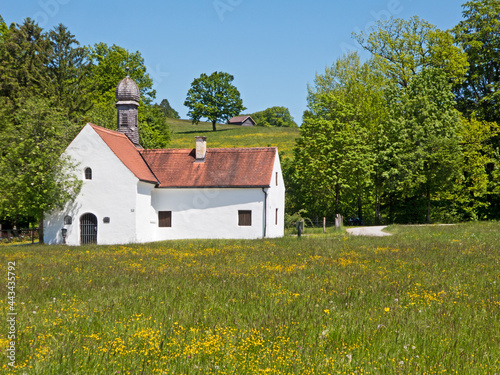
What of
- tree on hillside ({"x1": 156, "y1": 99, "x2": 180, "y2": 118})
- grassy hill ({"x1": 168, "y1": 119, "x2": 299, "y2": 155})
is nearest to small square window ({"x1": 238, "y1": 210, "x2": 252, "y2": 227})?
grassy hill ({"x1": 168, "y1": 119, "x2": 299, "y2": 155})

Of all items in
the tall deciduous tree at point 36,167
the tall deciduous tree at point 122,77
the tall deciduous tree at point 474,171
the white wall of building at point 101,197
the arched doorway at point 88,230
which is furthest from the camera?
the tall deciduous tree at point 122,77

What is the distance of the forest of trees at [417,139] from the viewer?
38031 millimetres

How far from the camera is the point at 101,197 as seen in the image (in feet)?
86.9

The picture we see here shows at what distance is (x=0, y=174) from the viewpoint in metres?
A: 25.1

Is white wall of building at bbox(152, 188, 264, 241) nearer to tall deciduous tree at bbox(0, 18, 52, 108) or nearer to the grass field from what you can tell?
the grass field

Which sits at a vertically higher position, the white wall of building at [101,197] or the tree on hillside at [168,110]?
the tree on hillside at [168,110]

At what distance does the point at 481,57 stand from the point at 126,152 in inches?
1293

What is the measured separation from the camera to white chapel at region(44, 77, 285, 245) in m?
26.4

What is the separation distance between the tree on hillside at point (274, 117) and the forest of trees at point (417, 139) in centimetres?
8074

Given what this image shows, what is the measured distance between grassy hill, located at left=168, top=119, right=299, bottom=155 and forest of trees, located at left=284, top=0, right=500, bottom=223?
80.5ft

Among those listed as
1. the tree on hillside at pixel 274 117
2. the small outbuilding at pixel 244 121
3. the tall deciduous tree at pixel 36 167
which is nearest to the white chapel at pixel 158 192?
the tall deciduous tree at pixel 36 167

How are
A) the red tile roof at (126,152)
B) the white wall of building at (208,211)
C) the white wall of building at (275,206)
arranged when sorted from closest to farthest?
the red tile roof at (126,152) < the white wall of building at (208,211) < the white wall of building at (275,206)

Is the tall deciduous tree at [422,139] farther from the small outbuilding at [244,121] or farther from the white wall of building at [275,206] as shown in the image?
the small outbuilding at [244,121]

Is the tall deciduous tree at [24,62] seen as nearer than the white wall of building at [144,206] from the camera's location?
No
